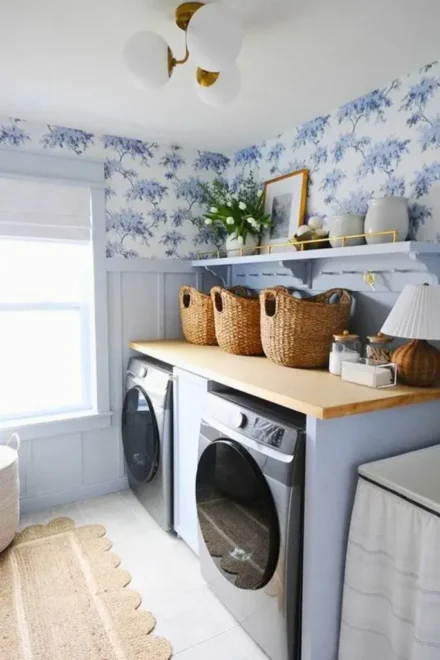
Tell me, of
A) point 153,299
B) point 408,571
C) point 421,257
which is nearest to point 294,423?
point 408,571

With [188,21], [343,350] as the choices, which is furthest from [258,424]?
[188,21]

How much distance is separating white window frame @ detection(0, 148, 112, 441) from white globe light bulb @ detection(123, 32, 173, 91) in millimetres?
1266

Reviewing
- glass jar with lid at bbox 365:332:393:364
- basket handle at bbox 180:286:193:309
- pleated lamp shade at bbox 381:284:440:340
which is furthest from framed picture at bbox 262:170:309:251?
pleated lamp shade at bbox 381:284:440:340

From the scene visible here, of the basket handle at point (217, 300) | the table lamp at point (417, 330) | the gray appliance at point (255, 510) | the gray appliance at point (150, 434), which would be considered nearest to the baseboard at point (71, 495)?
the gray appliance at point (150, 434)

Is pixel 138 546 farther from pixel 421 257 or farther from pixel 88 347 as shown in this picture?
pixel 421 257

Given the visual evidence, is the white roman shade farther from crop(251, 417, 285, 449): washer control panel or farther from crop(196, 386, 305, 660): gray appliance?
crop(251, 417, 285, 449): washer control panel

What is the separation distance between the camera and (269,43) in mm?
1583

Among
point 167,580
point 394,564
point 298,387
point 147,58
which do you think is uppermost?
point 147,58

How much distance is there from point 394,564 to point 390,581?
6 cm

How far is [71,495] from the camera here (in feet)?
8.89

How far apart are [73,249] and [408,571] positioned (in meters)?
2.32

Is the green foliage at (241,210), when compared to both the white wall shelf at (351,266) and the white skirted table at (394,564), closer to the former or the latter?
the white wall shelf at (351,266)

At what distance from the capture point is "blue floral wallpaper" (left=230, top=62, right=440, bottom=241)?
1.76 metres

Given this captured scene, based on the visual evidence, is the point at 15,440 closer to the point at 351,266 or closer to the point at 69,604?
the point at 69,604
